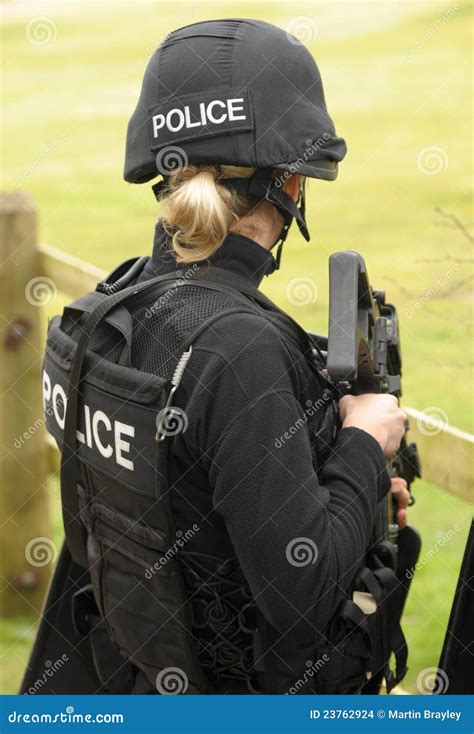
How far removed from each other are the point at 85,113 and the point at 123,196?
261 centimetres

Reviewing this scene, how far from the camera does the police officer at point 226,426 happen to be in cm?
180

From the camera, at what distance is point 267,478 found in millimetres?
1779

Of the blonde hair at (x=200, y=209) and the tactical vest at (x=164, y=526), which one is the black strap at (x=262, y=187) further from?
the tactical vest at (x=164, y=526)

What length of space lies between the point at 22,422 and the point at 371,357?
2260mm

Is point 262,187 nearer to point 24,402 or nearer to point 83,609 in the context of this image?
point 83,609

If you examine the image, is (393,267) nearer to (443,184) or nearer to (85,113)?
(443,184)

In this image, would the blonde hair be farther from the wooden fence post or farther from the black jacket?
the wooden fence post

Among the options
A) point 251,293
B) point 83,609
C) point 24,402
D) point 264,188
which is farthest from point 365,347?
point 24,402

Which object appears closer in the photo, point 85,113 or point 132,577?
point 132,577

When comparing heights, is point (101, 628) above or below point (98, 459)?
below

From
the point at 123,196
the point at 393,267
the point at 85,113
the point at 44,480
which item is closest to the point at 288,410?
the point at 44,480

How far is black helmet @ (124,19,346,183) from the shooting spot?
6.51 feet

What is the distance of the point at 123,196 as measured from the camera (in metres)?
8.64
